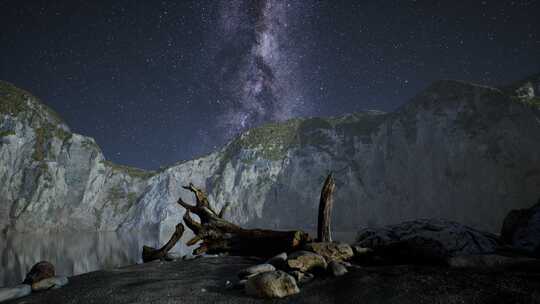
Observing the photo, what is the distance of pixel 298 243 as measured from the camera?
301 inches

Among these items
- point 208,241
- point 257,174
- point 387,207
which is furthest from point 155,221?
point 208,241

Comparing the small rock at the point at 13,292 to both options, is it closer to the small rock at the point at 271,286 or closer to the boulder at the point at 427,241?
the small rock at the point at 271,286

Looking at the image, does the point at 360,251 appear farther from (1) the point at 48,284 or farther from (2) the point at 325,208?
(1) the point at 48,284

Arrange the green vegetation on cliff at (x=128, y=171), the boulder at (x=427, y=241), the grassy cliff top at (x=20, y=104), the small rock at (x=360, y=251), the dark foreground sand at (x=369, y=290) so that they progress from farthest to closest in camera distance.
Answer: the green vegetation on cliff at (x=128, y=171), the grassy cliff top at (x=20, y=104), the small rock at (x=360, y=251), the boulder at (x=427, y=241), the dark foreground sand at (x=369, y=290)

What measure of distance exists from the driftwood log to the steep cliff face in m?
97.4

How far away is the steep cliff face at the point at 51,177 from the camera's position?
3091 inches

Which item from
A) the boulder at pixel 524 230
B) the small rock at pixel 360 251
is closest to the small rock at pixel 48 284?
the small rock at pixel 360 251

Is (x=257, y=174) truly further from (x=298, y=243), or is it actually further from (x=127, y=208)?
(x=298, y=243)

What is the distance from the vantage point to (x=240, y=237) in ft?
31.5

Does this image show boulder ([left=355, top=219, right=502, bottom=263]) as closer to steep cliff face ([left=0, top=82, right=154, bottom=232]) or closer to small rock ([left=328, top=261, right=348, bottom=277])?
small rock ([left=328, top=261, right=348, bottom=277])

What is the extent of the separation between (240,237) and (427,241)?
600cm

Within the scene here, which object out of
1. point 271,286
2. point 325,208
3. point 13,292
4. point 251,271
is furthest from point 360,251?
point 13,292

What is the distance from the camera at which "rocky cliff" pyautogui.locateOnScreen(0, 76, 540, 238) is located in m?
54.3

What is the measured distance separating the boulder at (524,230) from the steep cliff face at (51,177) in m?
105
